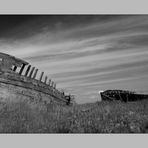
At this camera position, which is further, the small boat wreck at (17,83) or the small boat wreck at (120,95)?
the small boat wreck at (120,95)

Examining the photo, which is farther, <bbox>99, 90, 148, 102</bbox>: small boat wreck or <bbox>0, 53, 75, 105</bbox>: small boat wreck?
<bbox>99, 90, 148, 102</bbox>: small boat wreck

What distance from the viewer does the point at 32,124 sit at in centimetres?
770

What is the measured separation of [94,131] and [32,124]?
222 cm

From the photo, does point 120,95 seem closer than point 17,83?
No

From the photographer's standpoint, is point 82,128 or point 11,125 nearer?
point 82,128

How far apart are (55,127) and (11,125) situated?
1516mm

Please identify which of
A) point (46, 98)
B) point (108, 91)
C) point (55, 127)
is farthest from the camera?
point (108, 91)

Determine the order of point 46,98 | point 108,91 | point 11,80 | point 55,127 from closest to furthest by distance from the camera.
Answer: point 55,127, point 11,80, point 46,98, point 108,91

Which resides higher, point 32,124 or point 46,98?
point 46,98

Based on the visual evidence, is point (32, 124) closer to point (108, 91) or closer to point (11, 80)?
point (11, 80)

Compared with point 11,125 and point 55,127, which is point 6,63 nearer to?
point 11,125

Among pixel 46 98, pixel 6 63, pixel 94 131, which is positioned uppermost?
pixel 6 63

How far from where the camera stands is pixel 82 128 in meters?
6.64

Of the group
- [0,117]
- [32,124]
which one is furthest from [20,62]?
[32,124]
